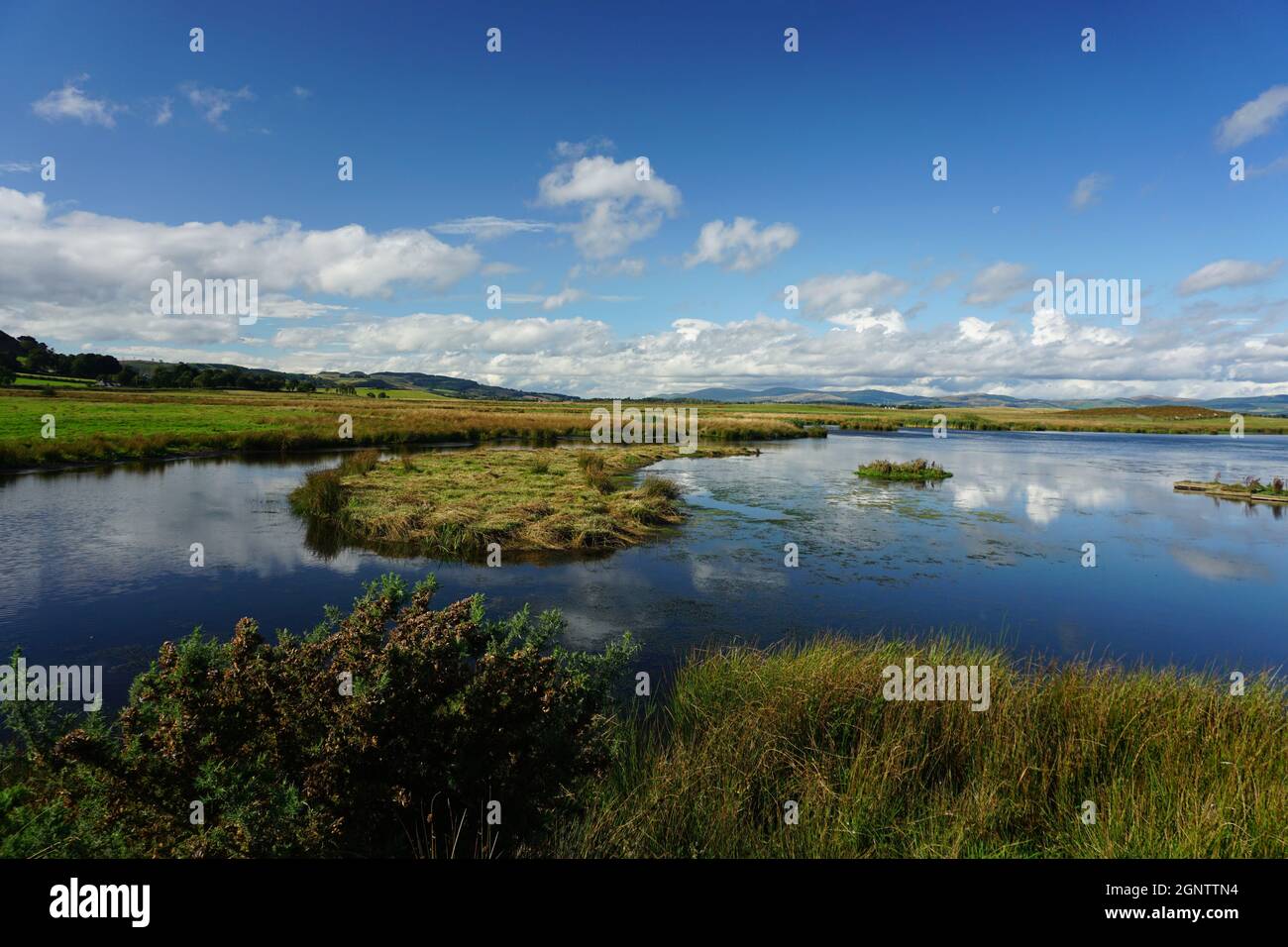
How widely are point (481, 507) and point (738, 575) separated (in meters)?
9.33

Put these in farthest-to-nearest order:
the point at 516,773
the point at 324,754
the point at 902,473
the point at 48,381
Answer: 1. the point at 48,381
2. the point at 902,473
3. the point at 516,773
4. the point at 324,754

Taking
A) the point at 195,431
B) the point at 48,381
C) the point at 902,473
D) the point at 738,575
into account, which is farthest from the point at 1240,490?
the point at 48,381

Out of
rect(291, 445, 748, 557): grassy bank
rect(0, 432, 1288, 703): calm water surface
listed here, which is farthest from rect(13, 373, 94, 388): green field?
rect(291, 445, 748, 557): grassy bank

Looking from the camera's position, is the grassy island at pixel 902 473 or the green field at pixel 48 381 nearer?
the grassy island at pixel 902 473

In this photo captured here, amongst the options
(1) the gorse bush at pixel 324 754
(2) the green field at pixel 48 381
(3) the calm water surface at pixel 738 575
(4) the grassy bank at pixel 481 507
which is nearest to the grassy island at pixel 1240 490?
(3) the calm water surface at pixel 738 575

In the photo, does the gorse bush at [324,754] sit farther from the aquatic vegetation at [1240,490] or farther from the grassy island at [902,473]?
the aquatic vegetation at [1240,490]

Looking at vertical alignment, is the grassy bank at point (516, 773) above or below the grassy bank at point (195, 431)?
below

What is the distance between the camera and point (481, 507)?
2031cm

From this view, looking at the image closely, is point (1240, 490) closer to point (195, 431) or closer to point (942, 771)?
point (942, 771)

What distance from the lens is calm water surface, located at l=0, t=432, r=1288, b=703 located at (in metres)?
11.3

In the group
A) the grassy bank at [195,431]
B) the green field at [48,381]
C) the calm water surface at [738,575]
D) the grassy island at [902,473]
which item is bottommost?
the calm water surface at [738,575]

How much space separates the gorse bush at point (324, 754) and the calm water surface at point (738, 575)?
18.2 ft

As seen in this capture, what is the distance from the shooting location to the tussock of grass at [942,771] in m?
4.34
